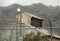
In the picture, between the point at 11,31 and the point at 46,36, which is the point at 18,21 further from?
the point at 46,36

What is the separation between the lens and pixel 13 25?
15117 millimetres

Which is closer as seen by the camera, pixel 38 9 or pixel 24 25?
pixel 24 25

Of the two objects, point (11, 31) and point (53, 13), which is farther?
point (53, 13)

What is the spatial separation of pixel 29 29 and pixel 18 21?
3.51 ft

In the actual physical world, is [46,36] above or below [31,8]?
below

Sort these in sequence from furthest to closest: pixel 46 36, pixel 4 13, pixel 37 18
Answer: pixel 4 13 < pixel 37 18 < pixel 46 36

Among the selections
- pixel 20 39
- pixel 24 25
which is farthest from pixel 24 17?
pixel 20 39

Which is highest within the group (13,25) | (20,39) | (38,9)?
(38,9)

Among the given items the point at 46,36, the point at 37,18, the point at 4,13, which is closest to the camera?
the point at 46,36

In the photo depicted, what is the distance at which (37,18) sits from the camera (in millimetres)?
15609

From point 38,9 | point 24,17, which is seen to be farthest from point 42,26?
point 38,9

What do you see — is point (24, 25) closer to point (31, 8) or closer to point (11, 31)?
point (11, 31)

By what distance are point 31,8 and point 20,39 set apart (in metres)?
4.63

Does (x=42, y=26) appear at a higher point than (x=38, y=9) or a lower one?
lower
